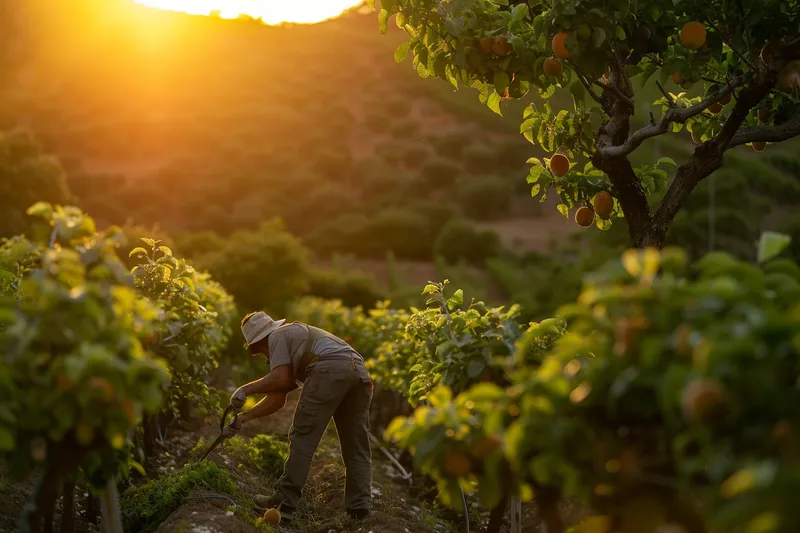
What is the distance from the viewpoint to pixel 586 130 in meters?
6.61

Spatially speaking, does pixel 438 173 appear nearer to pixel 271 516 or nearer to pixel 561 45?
pixel 271 516

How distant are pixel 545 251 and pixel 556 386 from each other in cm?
4946

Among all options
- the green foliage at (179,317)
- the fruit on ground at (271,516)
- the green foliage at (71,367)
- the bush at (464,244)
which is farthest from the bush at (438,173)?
the green foliage at (71,367)

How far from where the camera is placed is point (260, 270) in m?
20.1

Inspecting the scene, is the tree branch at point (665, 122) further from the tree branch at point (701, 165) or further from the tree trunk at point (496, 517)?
the tree trunk at point (496, 517)

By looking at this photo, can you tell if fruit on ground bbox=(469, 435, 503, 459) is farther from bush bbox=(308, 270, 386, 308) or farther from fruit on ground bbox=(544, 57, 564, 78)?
bush bbox=(308, 270, 386, 308)

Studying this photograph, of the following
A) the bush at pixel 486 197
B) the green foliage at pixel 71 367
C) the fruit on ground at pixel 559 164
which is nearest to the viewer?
the green foliage at pixel 71 367

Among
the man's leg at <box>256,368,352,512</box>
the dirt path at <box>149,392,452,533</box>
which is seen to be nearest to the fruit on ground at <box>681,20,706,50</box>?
the man's leg at <box>256,368,352,512</box>

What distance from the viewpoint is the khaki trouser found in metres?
6.86

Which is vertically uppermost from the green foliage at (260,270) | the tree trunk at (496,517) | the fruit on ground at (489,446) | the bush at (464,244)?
the fruit on ground at (489,446)

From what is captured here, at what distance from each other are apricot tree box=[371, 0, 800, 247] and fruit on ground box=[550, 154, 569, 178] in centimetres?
1

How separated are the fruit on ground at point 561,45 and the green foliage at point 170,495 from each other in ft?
12.5

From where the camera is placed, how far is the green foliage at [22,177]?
22797 millimetres

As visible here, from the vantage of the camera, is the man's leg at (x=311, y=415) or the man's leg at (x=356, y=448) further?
the man's leg at (x=356, y=448)
